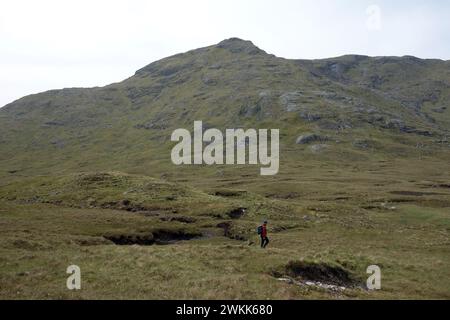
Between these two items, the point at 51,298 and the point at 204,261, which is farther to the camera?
the point at 204,261

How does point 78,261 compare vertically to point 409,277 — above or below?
above

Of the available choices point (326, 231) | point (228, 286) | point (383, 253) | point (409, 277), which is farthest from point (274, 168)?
point (228, 286)

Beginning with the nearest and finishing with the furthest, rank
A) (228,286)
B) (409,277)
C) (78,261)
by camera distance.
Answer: (228,286)
(78,261)
(409,277)

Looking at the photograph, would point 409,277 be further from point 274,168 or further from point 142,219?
point 274,168

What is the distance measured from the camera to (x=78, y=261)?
3322cm

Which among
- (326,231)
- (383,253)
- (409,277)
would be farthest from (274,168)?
(409,277)

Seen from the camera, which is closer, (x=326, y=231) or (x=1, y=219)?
(x=1, y=219)
